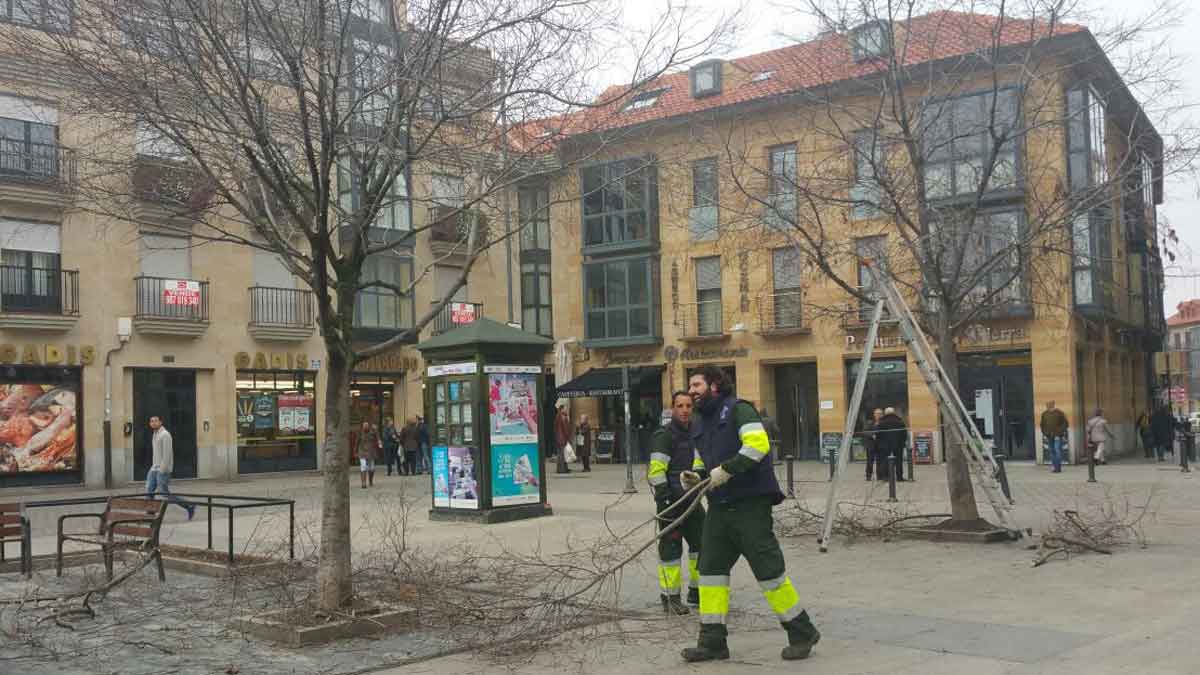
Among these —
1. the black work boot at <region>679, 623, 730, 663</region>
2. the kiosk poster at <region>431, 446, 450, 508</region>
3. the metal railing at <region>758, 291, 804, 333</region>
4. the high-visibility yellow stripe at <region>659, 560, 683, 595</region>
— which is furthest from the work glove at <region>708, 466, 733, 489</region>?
the metal railing at <region>758, 291, 804, 333</region>

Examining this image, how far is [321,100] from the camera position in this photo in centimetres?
813

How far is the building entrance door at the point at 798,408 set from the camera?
3453 centimetres

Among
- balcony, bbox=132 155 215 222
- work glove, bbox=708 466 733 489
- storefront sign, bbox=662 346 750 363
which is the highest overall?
balcony, bbox=132 155 215 222

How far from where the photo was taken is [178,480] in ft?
99.7

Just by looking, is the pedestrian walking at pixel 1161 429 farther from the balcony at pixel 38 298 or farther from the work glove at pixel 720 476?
the balcony at pixel 38 298

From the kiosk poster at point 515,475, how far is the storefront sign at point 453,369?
1.07 metres

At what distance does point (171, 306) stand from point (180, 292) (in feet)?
1.40

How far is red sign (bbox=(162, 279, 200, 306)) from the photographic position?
29916 mm

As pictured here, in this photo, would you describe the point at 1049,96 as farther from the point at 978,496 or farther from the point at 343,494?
the point at 343,494

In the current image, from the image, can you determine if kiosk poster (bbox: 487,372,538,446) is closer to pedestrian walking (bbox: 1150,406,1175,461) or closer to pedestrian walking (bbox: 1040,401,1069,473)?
pedestrian walking (bbox: 1040,401,1069,473)

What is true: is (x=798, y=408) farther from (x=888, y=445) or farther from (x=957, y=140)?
(x=957, y=140)

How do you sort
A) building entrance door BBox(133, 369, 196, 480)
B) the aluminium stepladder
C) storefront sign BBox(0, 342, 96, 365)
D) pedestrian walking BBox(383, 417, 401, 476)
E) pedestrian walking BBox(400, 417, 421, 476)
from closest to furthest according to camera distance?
the aluminium stepladder < storefront sign BBox(0, 342, 96, 365) < building entrance door BBox(133, 369, 196, 480) < pedestrian walking BBox(400, 417, 421, 476) < pedestrian walking BBox(383, 417, 401, 476)

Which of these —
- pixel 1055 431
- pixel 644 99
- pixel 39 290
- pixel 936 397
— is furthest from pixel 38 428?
pixel 1055 431

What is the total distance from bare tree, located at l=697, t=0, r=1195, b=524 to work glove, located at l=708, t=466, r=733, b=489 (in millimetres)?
5740
